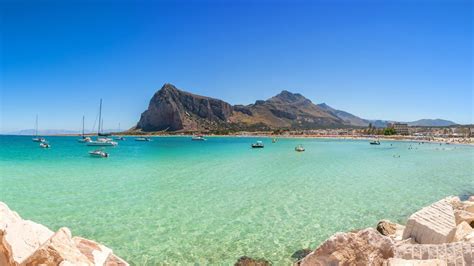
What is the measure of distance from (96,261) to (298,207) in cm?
1180

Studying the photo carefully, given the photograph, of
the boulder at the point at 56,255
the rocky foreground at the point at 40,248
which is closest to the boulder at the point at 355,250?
the rocky foreground at the point at 40,248

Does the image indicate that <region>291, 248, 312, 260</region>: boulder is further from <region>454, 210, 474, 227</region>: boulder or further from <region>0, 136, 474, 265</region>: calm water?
<region>454, 210, 474, 227</region>: boulder

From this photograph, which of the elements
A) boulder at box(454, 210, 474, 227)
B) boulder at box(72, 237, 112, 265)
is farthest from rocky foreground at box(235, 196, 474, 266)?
boulder at box(72, 237, 112, 265)

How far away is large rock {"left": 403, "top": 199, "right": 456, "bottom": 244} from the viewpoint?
7597 millimetres

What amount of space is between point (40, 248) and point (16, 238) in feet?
2.55

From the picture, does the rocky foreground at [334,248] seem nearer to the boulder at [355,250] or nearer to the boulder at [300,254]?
the boulder at [355,250]

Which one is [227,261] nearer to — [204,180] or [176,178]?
[204,180]

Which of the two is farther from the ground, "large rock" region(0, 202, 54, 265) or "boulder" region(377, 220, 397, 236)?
"large rock" region(0, 202, 54, 265)

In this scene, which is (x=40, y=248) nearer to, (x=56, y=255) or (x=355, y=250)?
(x=56, y=255)

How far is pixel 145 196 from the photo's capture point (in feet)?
66.1

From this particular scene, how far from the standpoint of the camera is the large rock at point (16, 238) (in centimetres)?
625

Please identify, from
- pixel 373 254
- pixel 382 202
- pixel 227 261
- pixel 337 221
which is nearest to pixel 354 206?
pixel 382 202

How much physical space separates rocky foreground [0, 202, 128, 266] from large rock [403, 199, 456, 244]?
671 centimetres

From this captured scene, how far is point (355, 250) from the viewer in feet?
22.2
